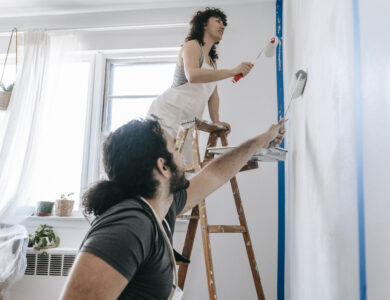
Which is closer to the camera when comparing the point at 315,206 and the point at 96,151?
the point at 315,206

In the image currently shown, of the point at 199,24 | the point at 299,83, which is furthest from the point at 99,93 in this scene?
the point at 299,83

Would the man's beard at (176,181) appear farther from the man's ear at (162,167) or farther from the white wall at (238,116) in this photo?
the white wall at (238,116)

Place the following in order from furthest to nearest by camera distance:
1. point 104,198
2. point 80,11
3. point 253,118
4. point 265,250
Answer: point 80,11 → point 253,118 → point 265,250 → point 104,198

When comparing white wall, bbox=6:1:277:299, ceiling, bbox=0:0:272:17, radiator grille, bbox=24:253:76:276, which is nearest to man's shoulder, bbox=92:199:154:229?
white wall, bbox=6:1:277:299

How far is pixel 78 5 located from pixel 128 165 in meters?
2.45

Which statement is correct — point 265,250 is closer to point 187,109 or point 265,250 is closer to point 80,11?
point 187,109

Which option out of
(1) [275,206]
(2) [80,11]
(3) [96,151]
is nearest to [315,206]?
(1) [275,206]

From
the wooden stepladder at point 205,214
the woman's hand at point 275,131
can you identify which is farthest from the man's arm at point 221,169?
the wooden stepladder at point 205,214

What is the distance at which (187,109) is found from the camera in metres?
1.97

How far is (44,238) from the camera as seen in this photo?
262 cm

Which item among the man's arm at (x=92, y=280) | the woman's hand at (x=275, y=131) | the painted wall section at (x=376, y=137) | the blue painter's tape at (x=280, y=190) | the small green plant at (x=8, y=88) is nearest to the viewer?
the painted wall section at (x=376, y=137)

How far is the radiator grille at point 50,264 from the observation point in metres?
2.59

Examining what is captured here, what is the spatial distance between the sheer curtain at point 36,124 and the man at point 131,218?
1.83m

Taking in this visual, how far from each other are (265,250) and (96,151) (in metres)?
1.46
